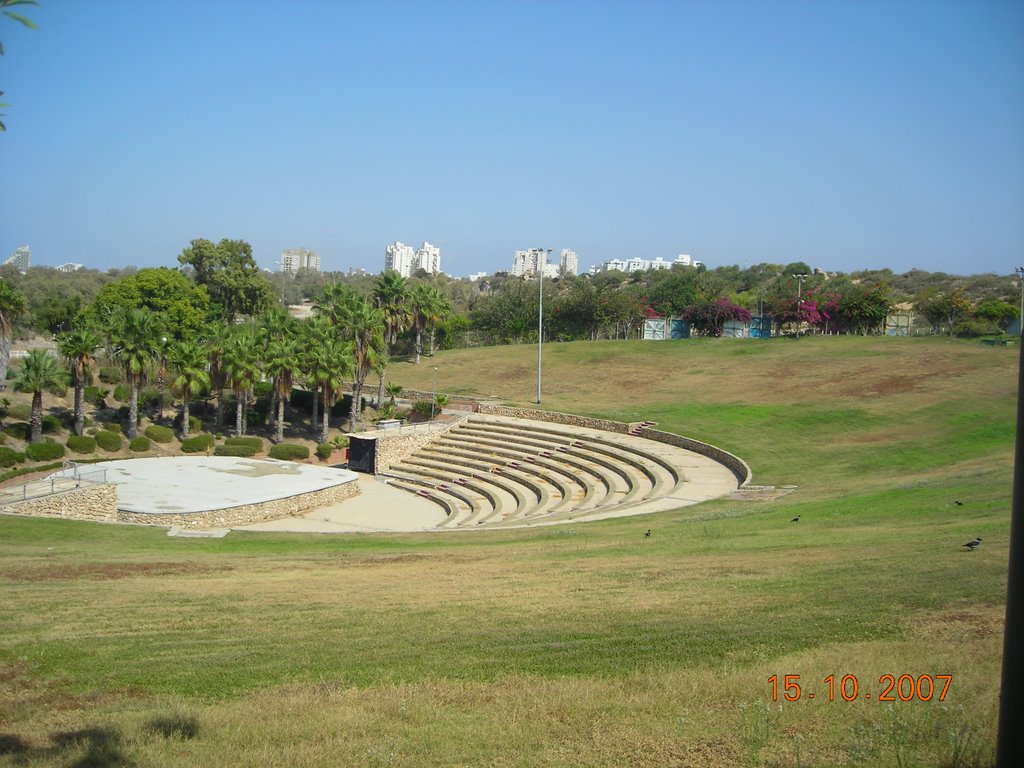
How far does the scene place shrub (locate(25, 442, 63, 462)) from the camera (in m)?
39.7

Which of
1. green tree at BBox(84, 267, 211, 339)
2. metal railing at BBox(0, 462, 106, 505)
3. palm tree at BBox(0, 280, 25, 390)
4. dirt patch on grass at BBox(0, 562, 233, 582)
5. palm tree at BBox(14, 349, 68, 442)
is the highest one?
green tree at BBox(84, 267, 211, 339)

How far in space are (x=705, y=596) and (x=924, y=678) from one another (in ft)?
16.4

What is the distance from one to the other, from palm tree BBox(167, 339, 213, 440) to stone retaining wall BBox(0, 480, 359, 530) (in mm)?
15070

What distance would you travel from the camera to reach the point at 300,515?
119ft

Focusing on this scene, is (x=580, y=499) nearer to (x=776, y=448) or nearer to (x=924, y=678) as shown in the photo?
(x=776, y=448)

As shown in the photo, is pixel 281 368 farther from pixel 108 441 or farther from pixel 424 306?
pixel 424 306

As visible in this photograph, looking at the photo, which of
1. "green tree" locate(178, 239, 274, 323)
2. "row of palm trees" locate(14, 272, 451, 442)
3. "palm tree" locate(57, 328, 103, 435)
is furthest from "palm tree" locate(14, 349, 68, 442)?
"green tree" locate(178, 239, 274, 323)

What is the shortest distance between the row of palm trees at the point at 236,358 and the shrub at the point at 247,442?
1.55m

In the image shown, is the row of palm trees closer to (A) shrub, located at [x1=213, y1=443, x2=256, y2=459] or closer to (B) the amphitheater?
(A) shrub, located at [x1=213, y1=443, x2=256, y2=459]

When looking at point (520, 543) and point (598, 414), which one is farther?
point (598, 414)

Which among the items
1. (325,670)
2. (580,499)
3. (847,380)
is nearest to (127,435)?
(580,499)

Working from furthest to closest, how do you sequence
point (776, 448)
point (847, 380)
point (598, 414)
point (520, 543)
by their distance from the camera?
point (847, 380), point (598, 414), point (776, 448), point (520, 543)

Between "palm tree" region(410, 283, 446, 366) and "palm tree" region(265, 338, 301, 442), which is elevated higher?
"palm tree" region(410, 283, 446, 366)

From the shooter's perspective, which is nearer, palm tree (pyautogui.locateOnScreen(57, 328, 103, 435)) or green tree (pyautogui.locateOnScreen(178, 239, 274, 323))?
palm tree (pyautogui.locateOnScreen(57, 328, 103, 435))
